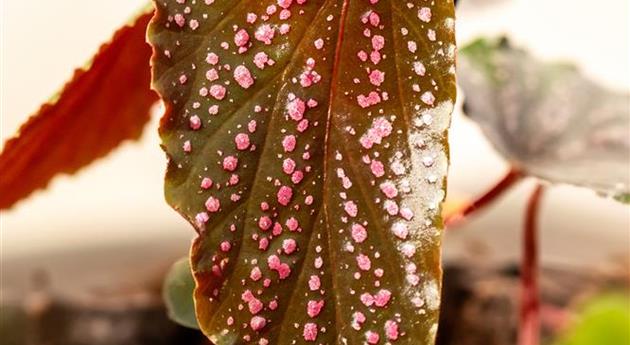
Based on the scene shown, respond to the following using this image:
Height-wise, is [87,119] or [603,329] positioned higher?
[87,119]

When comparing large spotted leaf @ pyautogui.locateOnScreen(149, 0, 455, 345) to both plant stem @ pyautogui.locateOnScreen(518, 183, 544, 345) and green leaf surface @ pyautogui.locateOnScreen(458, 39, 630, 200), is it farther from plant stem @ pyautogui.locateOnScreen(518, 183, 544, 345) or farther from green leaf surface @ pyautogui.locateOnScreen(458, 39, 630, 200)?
plant stem @ pyautogui.locateOnScreen(518, 183, 544, 345)

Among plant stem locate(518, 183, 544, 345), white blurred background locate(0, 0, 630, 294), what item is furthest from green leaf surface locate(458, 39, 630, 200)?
white blurred background locate(0, 0, 630, 294)

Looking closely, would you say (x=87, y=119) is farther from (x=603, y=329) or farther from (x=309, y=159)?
(x=603, y=329)

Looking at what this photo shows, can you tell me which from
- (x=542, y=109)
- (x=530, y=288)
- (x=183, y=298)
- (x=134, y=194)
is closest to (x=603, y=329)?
(x=530, y=288)

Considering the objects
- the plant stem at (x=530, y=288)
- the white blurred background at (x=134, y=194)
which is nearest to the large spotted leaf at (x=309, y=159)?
the plant stem at (x=530, y=288)

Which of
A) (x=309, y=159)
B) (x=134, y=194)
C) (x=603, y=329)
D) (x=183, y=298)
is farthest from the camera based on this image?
(x=134, y=194)

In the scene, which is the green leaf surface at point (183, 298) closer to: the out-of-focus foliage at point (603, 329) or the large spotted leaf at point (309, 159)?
the large spotted leaf at point (309, 159)
